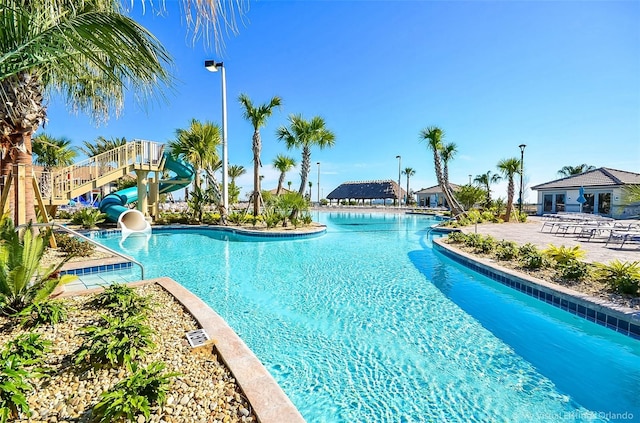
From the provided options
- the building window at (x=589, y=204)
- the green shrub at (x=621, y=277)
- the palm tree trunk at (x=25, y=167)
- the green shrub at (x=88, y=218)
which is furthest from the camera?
the building window at (x=589, y=204)

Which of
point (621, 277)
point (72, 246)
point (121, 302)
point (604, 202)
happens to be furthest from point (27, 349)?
point (604, 202)

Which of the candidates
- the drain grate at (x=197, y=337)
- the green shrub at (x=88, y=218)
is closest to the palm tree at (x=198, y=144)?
the green shrub at (x=88, y=218)

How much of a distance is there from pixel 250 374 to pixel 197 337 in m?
Answer: 0.93

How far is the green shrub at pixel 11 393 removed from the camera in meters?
1.81

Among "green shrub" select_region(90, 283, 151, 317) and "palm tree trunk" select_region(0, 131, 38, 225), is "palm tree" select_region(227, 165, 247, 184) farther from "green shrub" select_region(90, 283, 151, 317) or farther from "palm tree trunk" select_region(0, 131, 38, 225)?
"green shrub" select_region(90, 283, 151, 317)

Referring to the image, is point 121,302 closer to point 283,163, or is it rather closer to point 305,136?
point 305,136

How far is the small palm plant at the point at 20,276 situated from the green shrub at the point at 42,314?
14cm

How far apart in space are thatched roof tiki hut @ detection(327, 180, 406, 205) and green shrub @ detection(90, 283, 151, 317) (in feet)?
140

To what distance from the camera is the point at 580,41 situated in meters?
8.36

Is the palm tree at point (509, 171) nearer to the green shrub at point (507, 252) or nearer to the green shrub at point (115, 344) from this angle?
the green shrub at point (507, 252)

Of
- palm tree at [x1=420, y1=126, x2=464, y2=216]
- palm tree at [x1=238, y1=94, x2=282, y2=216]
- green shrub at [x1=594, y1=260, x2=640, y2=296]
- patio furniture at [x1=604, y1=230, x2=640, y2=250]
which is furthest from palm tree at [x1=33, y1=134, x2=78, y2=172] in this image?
patio furniture at [x1=604, y1=230, x2=640, y2=250]

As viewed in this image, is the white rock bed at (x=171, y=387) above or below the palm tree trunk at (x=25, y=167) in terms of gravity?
below

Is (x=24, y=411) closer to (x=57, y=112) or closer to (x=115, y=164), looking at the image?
(x=57, y=112)

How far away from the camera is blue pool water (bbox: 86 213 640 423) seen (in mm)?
2783
